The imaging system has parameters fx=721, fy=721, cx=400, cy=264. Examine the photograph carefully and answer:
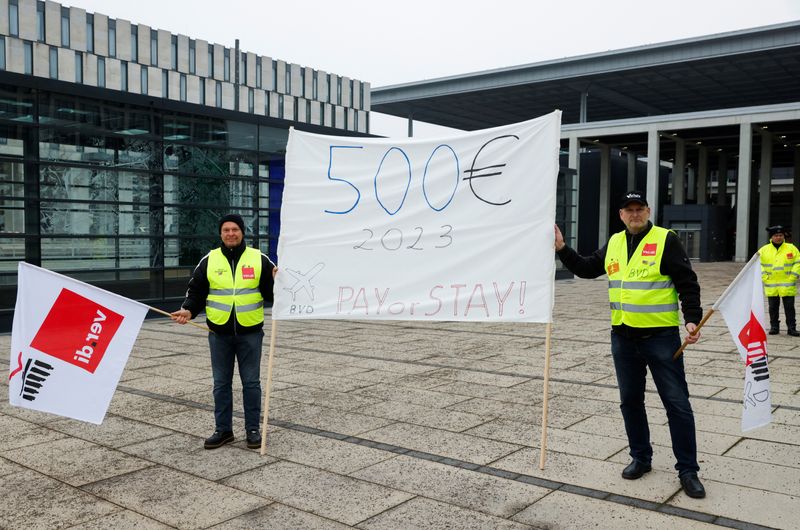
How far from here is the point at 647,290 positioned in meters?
4.65

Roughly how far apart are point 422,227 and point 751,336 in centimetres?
240

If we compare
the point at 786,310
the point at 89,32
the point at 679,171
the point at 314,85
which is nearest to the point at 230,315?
the point at 786,310

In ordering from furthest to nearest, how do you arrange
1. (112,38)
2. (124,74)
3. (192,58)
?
1. (192,58)
2. (124,74)
3. (112,38)

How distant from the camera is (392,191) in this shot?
566 cm

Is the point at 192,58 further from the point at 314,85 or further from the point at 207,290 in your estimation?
the point at 207,290

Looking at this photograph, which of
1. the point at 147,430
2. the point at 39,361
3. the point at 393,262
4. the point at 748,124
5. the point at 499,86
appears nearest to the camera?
the point at 39,361

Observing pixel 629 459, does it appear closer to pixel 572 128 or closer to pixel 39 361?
pixel 39 361

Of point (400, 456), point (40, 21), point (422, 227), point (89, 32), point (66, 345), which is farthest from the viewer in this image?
point (89, 32)

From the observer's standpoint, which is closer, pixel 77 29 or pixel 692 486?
A: pixel 692 486

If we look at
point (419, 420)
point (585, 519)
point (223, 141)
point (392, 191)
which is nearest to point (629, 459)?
point (585, 519)

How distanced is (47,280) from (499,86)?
41.7 metres

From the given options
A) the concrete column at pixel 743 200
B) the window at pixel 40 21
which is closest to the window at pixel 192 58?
the window at pixel 40 21

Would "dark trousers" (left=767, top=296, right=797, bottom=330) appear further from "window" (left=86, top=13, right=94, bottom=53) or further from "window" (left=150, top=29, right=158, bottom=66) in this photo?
"window" (left=150, top=29, right=158, bottom=66)

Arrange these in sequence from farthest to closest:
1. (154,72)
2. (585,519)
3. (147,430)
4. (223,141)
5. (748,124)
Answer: (154,72)
(748,124)
(223,141)
(147,430)
(585,519)
